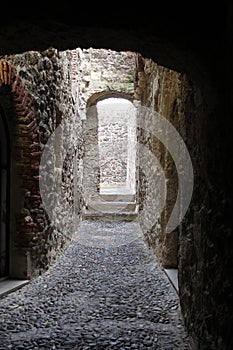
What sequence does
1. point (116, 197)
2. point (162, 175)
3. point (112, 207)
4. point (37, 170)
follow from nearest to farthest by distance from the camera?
point (37, 170)
point (162, 175)
point (112, 207)
point (116, 197)

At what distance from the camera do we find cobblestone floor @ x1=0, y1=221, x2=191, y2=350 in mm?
2479

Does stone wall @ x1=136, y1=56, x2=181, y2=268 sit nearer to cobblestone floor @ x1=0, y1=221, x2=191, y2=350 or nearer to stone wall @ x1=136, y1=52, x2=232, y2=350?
cobblestone floor @ x1=0, y1=221, x2=191, y2=350

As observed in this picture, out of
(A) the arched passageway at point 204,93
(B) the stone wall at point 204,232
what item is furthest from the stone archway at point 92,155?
(A) the arched passageway at point 204,93

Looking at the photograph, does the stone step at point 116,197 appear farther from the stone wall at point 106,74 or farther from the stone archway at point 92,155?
the stone wall at point 106,74

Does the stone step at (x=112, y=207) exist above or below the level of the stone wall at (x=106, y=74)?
below

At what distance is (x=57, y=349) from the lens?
2.34 m

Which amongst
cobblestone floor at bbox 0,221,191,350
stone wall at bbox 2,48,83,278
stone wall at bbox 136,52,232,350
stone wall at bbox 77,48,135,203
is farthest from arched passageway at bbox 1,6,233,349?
stone wall at bbox 77,48,135,203

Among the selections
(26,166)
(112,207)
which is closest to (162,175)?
(26,166)

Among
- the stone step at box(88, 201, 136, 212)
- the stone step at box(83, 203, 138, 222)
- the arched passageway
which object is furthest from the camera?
the stone step at box(88, 201, 136, 212)

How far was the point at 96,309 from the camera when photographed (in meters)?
3.12

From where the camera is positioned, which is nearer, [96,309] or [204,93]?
[204,93]

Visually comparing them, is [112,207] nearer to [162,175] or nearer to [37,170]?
[162,175]

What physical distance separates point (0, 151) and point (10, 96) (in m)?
0.59

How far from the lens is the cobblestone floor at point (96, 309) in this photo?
248 centimetres
